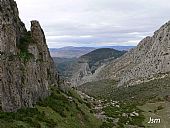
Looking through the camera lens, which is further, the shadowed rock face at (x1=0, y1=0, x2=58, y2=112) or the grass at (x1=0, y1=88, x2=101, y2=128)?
the shadowed rock face at (x1=0, y1=0, x2=58, y2=112)

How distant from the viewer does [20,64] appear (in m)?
34.7

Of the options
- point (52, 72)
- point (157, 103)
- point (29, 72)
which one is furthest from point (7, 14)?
point (157, 103)

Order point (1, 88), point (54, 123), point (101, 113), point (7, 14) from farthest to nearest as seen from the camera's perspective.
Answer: point (101, 113) < point (7, 14) < point (54, 123) < point (1, 88)

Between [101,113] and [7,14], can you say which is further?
[101,113]

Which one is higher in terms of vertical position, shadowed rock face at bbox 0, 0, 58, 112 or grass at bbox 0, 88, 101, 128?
shadowed rock face at bbox 0, 0, 58, 112

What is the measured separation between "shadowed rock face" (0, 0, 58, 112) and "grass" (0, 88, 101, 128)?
941 mm

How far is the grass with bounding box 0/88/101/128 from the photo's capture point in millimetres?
29484

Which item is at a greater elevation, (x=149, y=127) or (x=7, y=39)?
(x=7, y=39)

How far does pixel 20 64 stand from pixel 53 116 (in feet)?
19.7

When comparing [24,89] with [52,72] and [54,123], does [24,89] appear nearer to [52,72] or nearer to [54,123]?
[54,123]

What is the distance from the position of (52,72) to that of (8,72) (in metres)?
16.8

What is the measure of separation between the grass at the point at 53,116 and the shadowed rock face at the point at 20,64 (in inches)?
37.0

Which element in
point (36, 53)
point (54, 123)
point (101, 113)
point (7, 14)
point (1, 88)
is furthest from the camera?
point (101, 113)

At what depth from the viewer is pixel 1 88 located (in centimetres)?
3030
